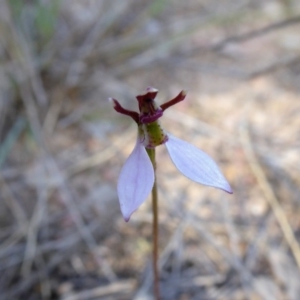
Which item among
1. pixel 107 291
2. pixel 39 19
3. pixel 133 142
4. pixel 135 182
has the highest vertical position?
pixel 39 19

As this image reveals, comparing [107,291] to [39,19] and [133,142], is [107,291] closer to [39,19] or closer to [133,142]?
[133,142]

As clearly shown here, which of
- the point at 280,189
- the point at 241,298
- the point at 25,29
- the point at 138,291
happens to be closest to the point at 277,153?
the point at 280,189

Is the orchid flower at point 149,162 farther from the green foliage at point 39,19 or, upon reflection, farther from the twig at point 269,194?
the green foliage at point 39,19

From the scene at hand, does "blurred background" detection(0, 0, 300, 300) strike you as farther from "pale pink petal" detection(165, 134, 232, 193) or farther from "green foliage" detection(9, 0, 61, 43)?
"pale pink petal" detection(165, 134, 232, 193)

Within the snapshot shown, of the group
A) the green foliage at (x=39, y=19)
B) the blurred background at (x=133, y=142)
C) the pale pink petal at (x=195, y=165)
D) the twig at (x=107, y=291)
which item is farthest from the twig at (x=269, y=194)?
the green foliage at (x=39, y=19)

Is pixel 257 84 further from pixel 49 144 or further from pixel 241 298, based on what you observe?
pixel 241 298

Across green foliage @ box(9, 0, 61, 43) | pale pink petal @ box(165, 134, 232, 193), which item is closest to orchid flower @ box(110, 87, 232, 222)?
pale pink petal @ box(165, 134, 232, 193)

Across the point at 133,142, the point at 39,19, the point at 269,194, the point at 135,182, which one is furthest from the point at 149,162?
the point at 39,19
